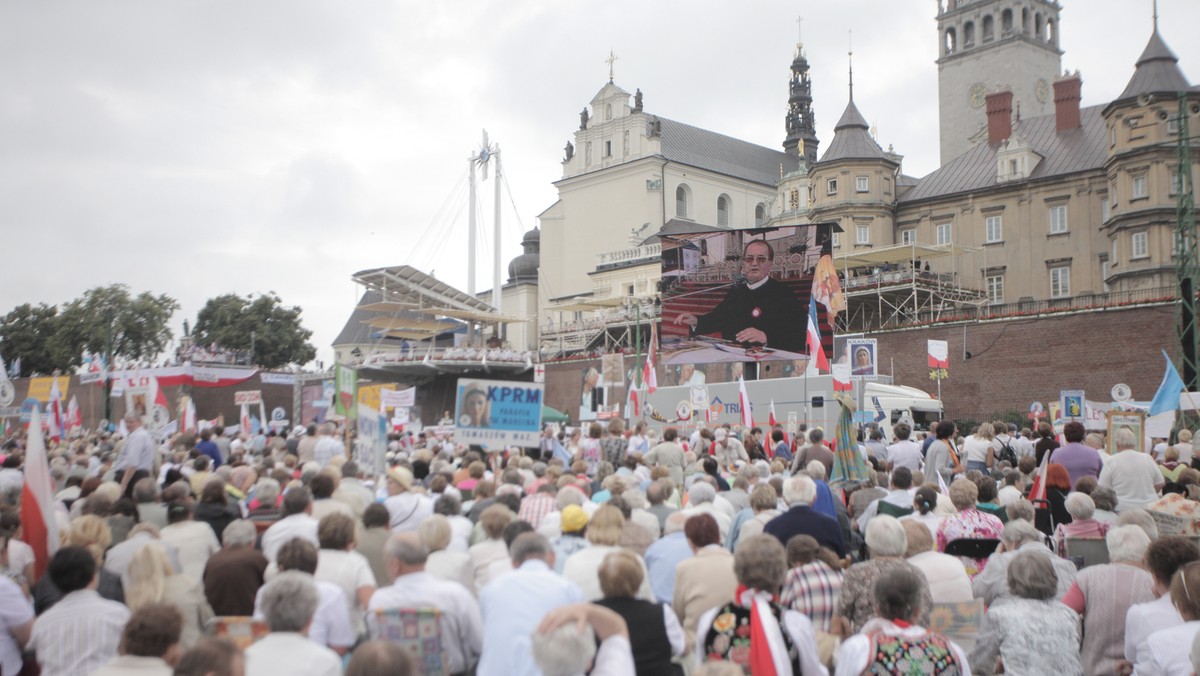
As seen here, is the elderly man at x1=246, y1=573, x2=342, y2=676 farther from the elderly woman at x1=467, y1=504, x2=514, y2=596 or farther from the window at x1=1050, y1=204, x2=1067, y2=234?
the window at x1=1050, y1=204, x2=1067, y2=234

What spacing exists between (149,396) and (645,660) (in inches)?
757

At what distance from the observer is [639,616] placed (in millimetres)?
6074

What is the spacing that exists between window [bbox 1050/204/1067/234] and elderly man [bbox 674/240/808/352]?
2747 cm

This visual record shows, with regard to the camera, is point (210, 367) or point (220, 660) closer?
point (220, 660)

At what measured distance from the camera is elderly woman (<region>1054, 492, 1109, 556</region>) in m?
9.20

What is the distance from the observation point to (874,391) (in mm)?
37156

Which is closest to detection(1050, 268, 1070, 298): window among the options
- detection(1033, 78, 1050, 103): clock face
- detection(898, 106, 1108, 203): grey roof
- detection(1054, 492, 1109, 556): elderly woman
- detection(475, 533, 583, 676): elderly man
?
detection(898, 106, 1108, 203): grey roof

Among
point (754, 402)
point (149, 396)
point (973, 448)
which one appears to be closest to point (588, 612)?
point (973, 448)

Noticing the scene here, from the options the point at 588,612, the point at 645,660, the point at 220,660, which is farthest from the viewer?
the point at 645,660

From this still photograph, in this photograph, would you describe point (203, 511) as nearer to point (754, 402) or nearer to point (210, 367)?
point (754, 402)

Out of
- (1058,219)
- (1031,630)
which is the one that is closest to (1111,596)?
(1031,630)

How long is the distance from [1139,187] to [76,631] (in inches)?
2156

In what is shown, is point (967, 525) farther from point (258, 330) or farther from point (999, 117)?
point (258, 330)

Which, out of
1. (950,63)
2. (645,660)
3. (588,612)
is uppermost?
(950,63)
